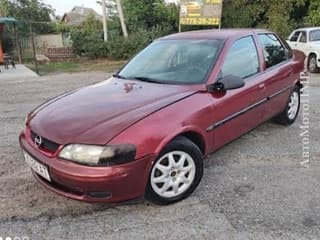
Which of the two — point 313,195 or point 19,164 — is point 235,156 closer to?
point 313,195

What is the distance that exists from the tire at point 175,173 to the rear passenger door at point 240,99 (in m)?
0.40

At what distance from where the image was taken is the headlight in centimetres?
270

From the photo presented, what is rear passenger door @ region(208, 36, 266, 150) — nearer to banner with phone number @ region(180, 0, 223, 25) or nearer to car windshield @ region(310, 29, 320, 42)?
car windshield @ region(310, 29, 320, 42)

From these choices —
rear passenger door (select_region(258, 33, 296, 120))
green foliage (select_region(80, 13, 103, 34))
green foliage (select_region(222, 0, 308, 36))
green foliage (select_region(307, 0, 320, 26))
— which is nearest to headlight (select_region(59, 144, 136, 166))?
rear passenger door (select_region(258, 33, 296, 120))

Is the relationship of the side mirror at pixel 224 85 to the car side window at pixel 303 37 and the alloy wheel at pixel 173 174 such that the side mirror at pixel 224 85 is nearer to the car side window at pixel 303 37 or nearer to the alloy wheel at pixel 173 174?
the alloy wheel at pixel 173 174

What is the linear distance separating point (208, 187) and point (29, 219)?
1.63 metres

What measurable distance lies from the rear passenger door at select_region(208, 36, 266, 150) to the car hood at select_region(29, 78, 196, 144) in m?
0.43

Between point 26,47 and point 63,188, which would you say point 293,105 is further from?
point 26,47

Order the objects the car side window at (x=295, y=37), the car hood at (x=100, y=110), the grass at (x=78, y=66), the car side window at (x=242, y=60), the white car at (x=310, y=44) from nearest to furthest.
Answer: the car hood at (x=100, y=110) < the car side window at (x=242, y=60) < the white car at (x=310, y=44) < the car side window at (x=295, y=37) < the grass at (x=78, y=66)

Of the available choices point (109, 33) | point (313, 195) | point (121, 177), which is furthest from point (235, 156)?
point (109, 33)

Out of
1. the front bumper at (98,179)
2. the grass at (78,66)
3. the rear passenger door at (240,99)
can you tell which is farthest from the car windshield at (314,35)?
the front bumper at (98,179)

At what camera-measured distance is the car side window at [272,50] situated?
4.68 metres

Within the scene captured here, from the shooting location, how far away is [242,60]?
4148 millimetres

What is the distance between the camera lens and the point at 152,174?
2.99m
